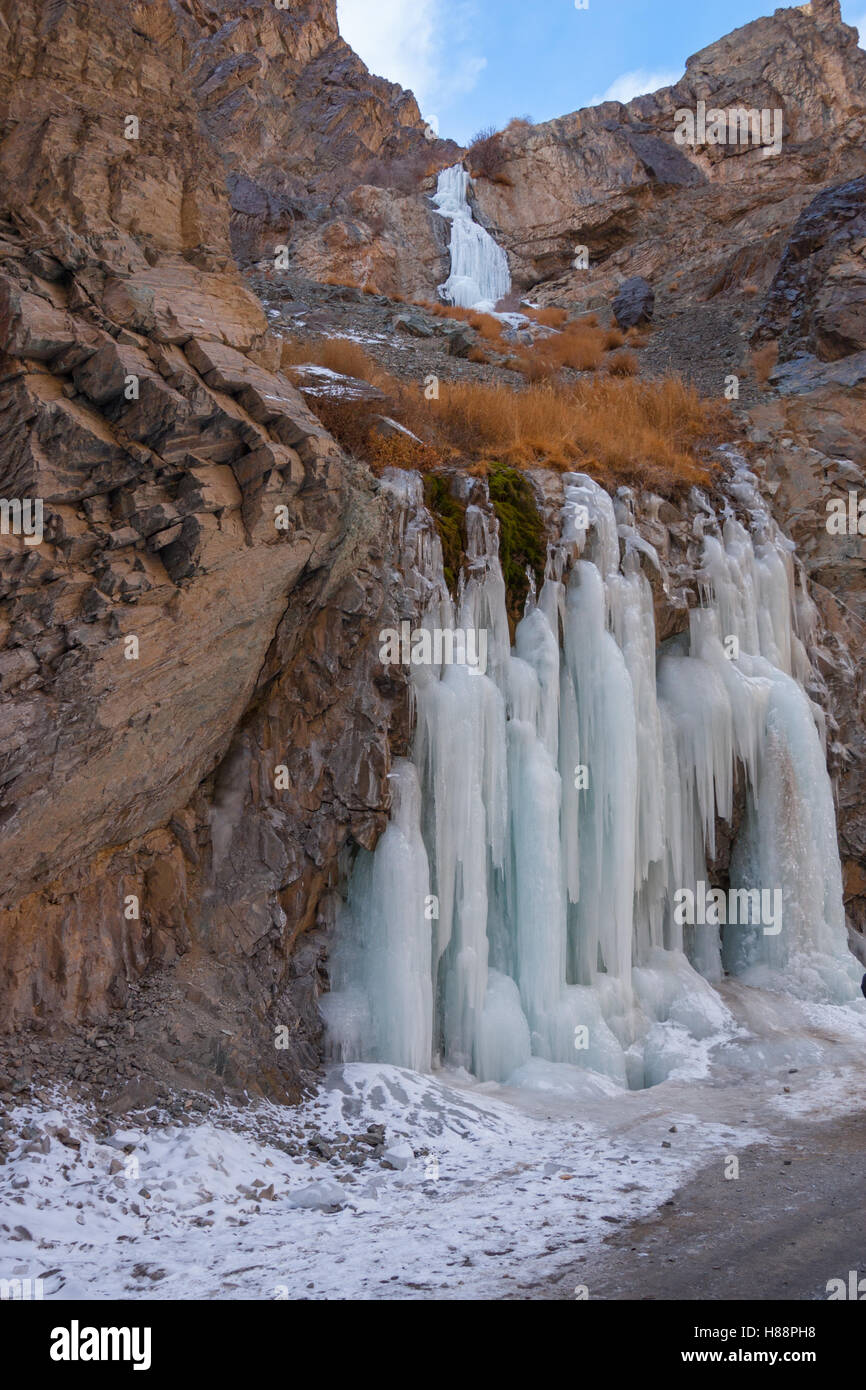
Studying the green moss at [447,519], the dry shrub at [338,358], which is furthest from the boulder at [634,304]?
the green moss at [447,519]

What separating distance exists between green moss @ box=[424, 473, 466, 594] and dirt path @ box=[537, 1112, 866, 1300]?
5.99 m

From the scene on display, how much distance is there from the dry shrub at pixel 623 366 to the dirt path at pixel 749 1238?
16397 mm

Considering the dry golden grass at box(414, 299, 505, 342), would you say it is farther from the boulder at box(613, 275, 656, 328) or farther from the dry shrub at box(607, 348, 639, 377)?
the dry shrub at box(607, 348, 639, 377)

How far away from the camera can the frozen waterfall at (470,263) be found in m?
30.2

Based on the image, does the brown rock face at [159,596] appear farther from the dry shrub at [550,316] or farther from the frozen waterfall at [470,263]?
the frozen waterfall at [470,263]

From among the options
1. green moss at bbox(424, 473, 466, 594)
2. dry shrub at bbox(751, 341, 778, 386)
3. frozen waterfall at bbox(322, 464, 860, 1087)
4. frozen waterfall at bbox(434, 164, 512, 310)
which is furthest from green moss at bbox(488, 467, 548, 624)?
frozen waterfall at bbox(434, 164, 512, 310)

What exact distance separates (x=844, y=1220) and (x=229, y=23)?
46.3 metres

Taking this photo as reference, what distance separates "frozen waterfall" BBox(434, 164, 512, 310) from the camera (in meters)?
30.2

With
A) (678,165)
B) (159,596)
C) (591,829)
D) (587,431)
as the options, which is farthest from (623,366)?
(678,165)

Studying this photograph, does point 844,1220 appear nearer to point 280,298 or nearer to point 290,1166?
point 290,1166

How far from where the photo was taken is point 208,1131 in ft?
21.0

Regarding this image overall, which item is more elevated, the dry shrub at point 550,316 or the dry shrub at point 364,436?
the dry shrub at point 550,316

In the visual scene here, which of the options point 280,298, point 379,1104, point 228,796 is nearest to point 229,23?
point 280,298

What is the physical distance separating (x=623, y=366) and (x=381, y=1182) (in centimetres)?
1760
